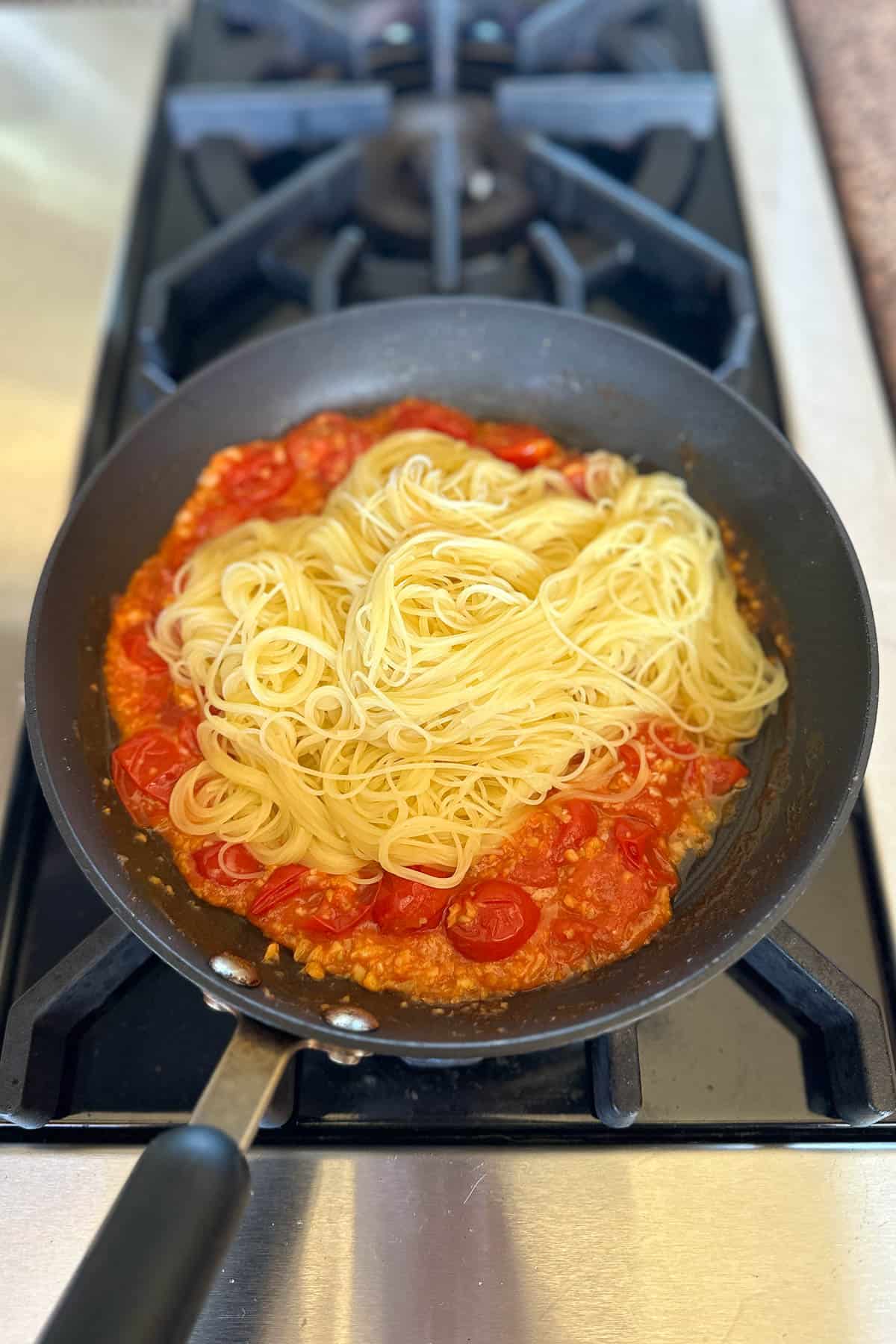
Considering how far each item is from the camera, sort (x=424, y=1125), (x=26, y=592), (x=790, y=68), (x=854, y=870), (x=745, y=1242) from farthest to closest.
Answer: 1. (x=790, y=68)
2. (x=26, y=592)
3. (x=854, y=870)
4. (x=424, y=1125)
5. (x=745, y=1242)

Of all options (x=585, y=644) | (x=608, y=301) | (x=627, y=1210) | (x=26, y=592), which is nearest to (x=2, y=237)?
(x=26, y=592)

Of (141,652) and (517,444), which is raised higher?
(517,444)

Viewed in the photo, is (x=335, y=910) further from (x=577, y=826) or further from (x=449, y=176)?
(x=449, y=176)

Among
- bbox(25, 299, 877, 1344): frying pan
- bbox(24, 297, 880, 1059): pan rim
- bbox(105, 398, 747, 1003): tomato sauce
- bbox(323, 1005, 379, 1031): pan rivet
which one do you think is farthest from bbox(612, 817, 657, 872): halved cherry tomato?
bbox(323, 1005, 379, 1031): pan rivet

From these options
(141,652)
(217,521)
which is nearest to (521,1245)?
(141,652)

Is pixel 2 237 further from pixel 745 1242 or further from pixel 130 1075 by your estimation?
pixel 745 1242

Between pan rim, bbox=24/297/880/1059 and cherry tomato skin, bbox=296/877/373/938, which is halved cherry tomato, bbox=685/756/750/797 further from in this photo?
cherry tomato skin, bbox=296/877/373/938
